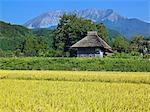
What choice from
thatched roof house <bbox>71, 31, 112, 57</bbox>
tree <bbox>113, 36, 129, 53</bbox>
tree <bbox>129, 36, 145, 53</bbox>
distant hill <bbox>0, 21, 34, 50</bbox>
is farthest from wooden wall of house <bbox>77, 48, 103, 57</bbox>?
tree <bbox>129, 36, 145, 53</bbox>

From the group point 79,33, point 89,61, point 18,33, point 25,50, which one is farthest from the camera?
point 18,33

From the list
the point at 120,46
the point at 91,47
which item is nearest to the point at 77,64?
the point at 91,47

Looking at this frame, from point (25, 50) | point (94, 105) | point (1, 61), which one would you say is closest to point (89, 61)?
point (1, 61)

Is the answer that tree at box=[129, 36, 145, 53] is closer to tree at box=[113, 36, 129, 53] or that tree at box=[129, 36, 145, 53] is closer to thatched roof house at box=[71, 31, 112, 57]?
tree at box=[113, 36, 129, 53]

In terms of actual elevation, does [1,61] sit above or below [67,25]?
below

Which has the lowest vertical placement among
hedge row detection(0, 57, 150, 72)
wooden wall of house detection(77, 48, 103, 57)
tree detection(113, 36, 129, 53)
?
hedge row detection(0, 57, 150, 72)

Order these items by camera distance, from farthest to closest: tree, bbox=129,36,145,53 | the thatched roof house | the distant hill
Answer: tree, bbox=129,36,145,53 < the distant hill < the thatched roof house

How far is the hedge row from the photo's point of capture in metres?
42.9

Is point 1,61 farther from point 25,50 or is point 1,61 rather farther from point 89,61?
point 25,50

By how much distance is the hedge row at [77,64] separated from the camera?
42906mm

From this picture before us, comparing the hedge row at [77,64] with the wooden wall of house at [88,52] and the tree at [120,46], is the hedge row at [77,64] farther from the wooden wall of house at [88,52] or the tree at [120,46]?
the tree at [120,46]

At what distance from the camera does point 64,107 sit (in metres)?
11.2

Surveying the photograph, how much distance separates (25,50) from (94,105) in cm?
Answer: 7090

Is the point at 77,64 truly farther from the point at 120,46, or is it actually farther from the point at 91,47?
the point at 120,46
